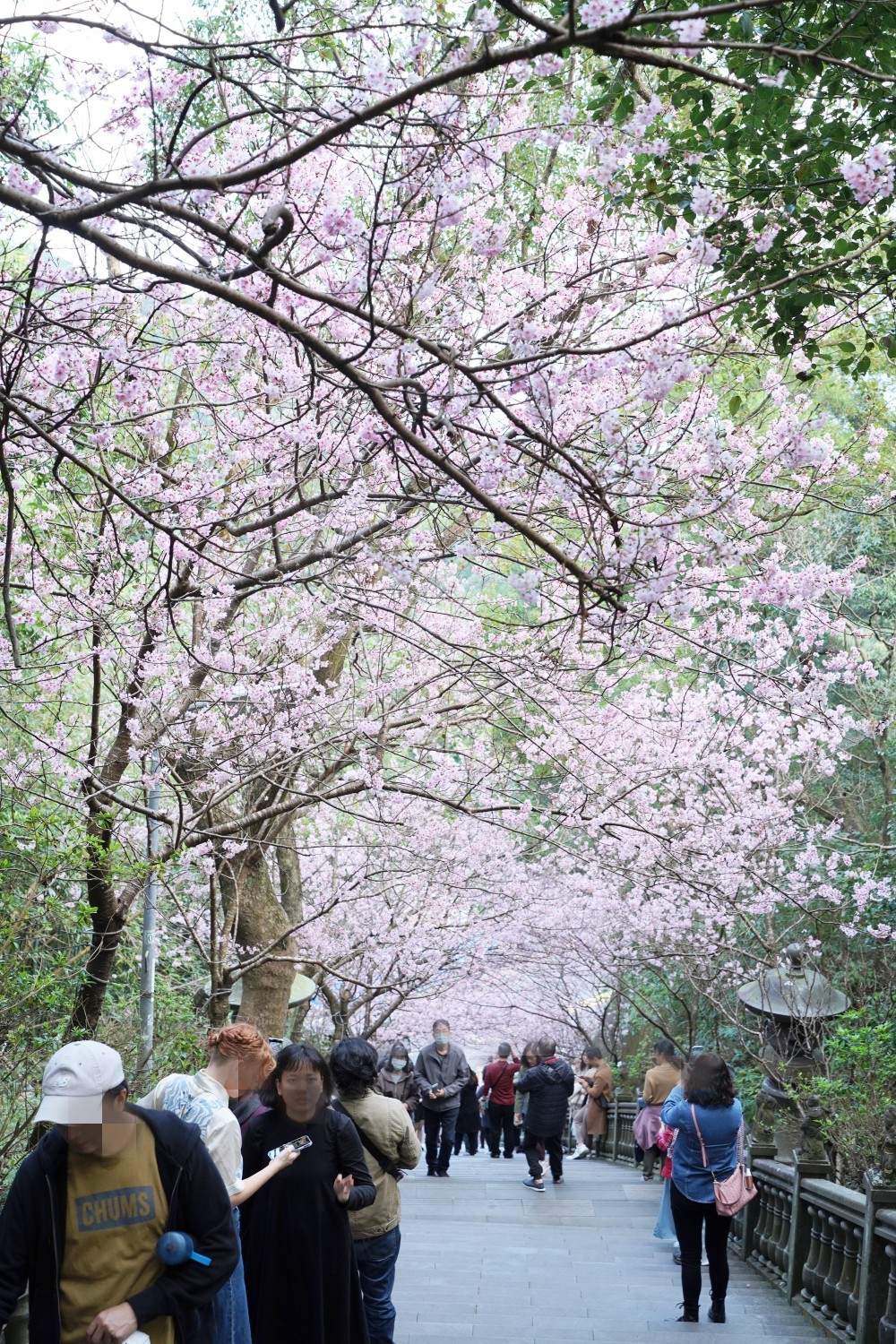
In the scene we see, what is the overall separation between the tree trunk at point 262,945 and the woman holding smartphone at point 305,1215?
17.9 ft

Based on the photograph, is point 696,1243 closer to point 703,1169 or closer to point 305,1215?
point 703,1169

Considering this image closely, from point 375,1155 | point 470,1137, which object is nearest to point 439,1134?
point 470,1137

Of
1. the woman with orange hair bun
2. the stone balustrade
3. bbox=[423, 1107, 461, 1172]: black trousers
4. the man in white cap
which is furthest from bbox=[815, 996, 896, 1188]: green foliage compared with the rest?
the man in white cap

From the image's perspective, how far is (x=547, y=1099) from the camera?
12.5 m

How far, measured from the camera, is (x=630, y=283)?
6266 millimetres

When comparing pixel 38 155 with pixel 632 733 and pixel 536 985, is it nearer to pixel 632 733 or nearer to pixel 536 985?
pixel 632 733

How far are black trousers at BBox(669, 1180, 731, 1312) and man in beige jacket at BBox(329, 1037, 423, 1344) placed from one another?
211cm

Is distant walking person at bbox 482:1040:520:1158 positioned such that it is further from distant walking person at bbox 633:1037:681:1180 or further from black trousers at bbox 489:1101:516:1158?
distant walking person at bbox 633:1037:681:1180

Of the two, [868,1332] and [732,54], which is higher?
[732,54]

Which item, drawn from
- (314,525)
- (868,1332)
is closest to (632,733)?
(314,525)

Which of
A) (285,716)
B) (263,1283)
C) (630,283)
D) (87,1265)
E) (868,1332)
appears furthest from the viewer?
(285,716)

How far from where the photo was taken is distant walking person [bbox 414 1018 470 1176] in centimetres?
1377

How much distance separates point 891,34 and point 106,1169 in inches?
181

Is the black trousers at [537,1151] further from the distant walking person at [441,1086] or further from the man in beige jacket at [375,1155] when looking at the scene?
the man in beige jacket at [375,1155]
